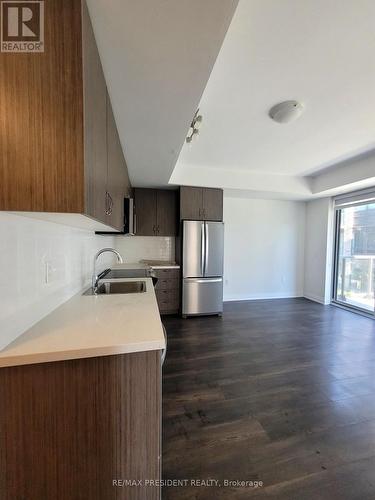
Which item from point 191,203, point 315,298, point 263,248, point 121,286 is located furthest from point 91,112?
point 315,298

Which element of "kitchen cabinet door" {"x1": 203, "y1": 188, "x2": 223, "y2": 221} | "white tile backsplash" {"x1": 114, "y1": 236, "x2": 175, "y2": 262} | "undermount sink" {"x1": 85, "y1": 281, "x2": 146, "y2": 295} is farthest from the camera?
"white tile backsplash" {"x1": 114, "y1": 236, "x2": 175, "y2": 262}

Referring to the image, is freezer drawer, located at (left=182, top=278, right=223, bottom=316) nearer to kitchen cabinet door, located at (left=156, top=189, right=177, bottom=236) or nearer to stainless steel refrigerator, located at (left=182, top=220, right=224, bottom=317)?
stainless steel refrigerator, located at (left=182, top=220, right=224, bottom=317)

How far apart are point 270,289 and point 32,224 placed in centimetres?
513

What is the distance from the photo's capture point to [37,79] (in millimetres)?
743

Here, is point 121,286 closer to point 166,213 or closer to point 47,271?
point 47,271

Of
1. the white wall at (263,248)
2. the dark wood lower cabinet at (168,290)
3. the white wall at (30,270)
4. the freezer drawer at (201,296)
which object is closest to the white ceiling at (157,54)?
the white wall at (30,270)

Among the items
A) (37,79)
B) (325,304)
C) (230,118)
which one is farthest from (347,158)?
(37,79)

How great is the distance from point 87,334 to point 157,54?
4.66ft

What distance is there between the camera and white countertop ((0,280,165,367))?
0.81 meters

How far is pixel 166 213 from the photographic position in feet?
14.0

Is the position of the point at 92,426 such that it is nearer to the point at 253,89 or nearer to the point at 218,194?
the point at 253,89

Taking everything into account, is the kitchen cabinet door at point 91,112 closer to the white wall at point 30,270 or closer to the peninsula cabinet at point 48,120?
the peninsula cabinet at point 48,120

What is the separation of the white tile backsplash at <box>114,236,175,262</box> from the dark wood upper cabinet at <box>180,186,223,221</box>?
84cm

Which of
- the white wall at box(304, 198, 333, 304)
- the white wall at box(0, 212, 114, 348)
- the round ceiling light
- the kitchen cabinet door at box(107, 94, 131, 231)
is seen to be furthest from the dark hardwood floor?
the round ceiling light
